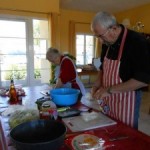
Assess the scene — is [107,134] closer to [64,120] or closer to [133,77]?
[64,120]

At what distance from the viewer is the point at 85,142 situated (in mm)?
Answer: 925

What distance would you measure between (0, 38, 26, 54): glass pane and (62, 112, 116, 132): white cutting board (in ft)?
11.8

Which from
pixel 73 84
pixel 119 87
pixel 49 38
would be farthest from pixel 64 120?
pixel 49 38

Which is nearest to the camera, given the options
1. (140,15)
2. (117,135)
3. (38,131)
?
(38,131)

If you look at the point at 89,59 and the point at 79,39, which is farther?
the point at 89,59

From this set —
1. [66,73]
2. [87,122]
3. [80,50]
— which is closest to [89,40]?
[80,50]

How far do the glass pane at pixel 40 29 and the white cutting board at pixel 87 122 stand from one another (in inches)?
149

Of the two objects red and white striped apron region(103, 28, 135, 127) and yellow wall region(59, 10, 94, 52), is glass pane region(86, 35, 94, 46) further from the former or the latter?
red and white striped apron region(103, 28, 135, 127)

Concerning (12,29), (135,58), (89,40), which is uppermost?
(12,29)

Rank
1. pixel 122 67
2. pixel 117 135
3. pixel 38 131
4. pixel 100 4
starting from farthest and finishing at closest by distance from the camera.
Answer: pixel 100 4 → pixel 122 67 → pixel 117 135 → pixel 38 131

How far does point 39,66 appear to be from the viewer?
15.9 feet

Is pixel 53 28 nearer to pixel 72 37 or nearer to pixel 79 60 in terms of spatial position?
pixel 72 37

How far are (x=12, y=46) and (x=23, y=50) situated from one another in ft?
0.86

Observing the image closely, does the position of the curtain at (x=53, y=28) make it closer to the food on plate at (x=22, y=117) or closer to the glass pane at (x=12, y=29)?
the glass pane at (x=12, y=29)
